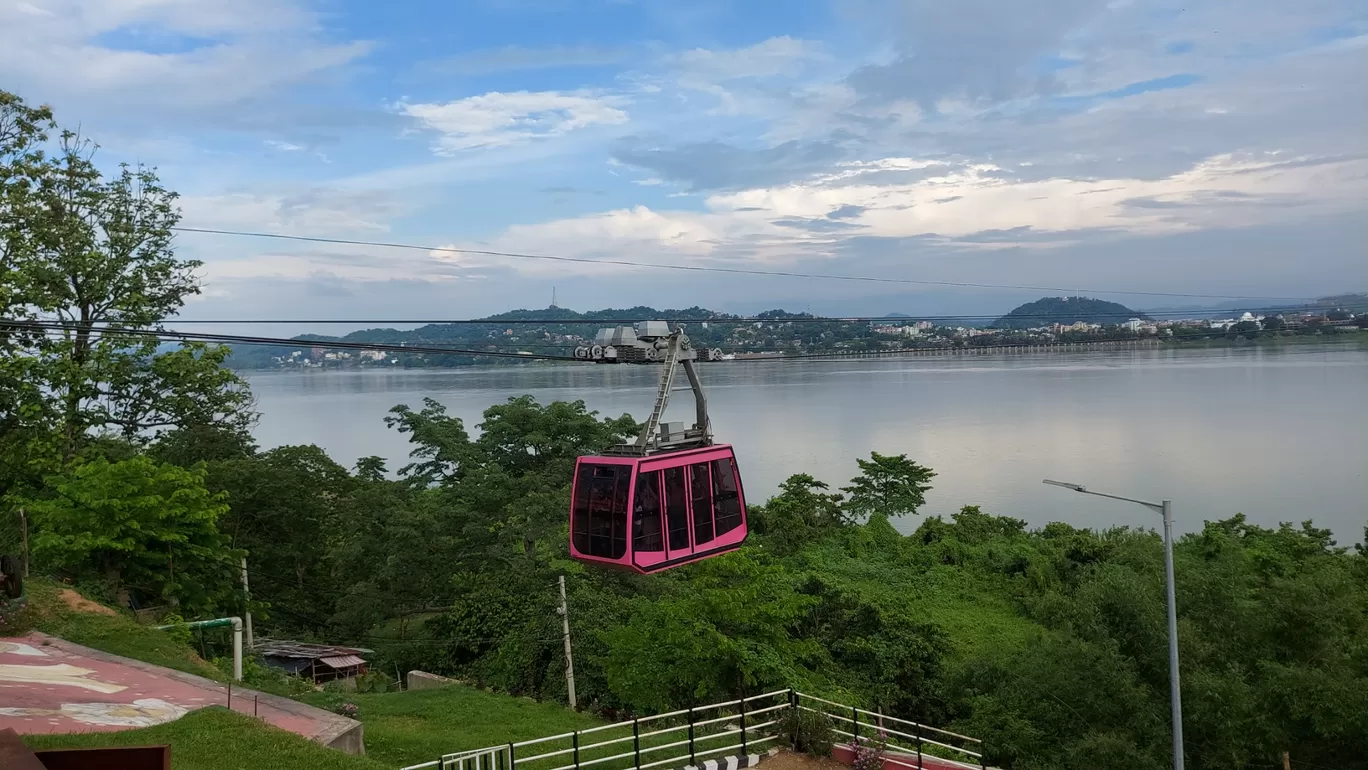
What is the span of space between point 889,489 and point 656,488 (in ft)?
92.5

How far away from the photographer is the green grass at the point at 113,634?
40.6ft

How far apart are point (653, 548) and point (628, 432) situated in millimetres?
16608

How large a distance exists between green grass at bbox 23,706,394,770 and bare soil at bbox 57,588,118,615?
5.94 meters

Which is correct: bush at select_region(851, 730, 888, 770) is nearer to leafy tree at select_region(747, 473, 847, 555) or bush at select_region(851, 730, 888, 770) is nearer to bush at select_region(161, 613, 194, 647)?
bush at select_region(161, 613, 194, 647)

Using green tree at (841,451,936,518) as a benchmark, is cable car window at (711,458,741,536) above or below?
above

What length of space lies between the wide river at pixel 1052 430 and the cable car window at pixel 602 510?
105ft

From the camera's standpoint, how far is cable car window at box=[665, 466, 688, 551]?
39.9 feet

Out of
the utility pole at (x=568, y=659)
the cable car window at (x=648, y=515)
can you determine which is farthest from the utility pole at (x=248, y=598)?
the cable car window at (x=648, y=515)

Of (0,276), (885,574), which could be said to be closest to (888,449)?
(885,574)

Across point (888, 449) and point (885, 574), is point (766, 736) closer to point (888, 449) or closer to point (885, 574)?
point (885, 574)

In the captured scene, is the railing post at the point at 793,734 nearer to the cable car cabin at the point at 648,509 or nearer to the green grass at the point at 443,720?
the cable car cabin at the point at 648,509

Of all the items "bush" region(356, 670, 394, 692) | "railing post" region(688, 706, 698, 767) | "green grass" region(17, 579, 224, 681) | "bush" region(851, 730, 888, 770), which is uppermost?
"green grass" region(17, 579, 224, 681)

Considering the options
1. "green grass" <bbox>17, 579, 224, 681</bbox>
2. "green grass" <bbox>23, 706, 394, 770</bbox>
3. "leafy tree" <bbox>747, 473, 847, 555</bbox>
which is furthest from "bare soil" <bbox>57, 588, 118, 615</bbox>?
A: "leafy tree" <bbox>747, 473, 847, 555</bbox>

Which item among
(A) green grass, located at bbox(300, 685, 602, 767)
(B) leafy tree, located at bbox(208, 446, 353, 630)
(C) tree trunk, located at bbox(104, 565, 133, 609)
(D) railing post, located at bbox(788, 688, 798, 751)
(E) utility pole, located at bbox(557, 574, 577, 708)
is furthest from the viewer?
(B) leafy tree, located at bbox(208, 446, 353, 630)
